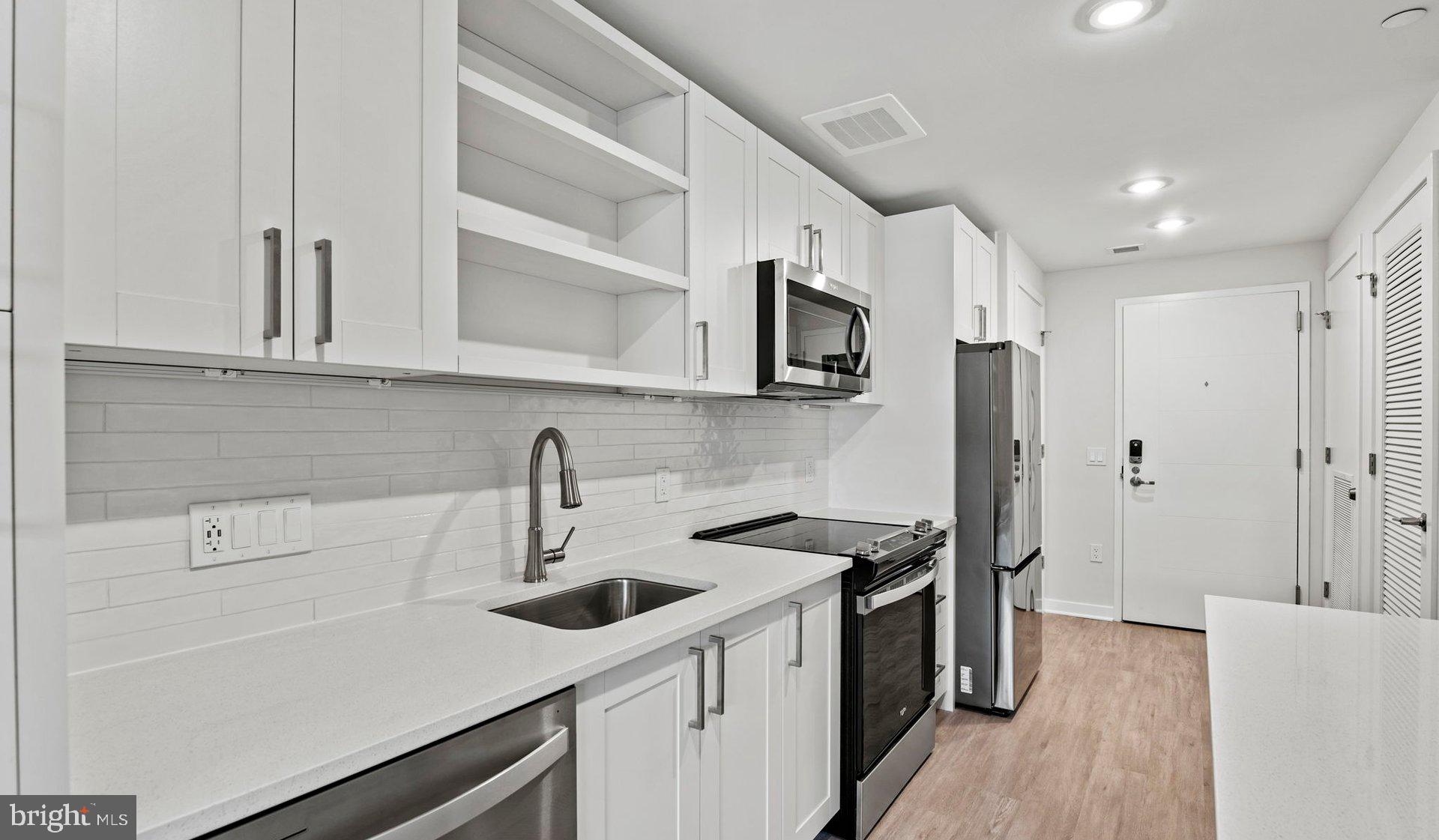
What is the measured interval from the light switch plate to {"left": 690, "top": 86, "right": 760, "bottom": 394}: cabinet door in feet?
3.57

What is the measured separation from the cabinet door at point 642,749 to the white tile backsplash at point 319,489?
60 centimetres

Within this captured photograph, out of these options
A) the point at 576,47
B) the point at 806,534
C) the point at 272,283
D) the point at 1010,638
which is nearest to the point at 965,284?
the point at 806,534

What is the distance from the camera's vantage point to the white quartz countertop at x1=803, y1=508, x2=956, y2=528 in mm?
3104

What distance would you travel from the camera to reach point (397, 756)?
963 millimetres

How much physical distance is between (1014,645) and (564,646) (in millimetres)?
2575

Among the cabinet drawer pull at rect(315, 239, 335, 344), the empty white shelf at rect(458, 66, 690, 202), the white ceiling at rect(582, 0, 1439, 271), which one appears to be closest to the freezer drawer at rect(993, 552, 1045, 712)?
the white ceiling at rect(582, 0, 1439, 271)

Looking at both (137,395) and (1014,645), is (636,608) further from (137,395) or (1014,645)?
(1014,645)

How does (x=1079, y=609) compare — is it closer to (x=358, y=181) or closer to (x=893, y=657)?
(x=893, y=657)

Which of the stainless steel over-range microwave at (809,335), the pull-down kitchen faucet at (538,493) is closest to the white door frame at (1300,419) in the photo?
the stainless steel over-range microwave at (809,335)

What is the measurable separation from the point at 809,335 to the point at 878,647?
1.09 metres

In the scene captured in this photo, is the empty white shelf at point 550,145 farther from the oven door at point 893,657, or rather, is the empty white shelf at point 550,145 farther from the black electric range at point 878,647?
the oven door at point 893,657

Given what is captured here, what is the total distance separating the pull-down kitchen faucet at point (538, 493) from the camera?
5.55 ft

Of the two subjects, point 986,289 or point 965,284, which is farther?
point 986,289

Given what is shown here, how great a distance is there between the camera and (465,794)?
3.36ft
